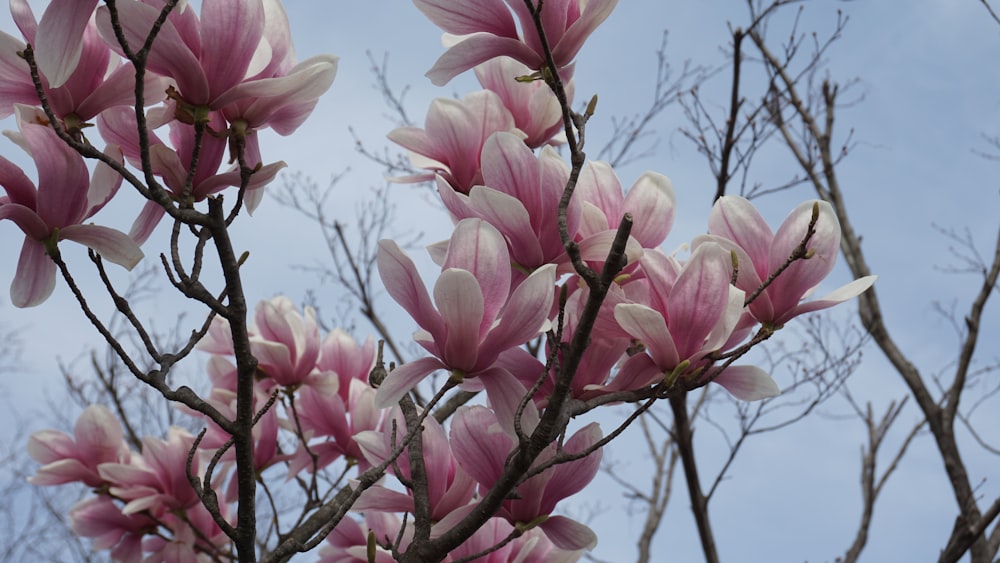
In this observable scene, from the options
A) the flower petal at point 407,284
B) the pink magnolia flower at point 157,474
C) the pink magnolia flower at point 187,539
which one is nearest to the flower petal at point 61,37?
the flower petal at point 407,284

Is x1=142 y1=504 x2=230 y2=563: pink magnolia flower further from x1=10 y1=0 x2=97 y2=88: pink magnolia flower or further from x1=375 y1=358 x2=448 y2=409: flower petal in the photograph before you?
x1=10 y1=0 x2=97 y2=88: pink magnolia flower

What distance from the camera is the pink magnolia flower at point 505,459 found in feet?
3.35

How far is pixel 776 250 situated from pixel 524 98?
18.2 inches

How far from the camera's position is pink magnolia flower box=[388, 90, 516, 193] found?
3.98 ft

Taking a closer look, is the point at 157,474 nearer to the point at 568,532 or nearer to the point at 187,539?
the point at 187,539

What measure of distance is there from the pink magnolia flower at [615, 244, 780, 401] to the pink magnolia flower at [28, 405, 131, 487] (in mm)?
1397

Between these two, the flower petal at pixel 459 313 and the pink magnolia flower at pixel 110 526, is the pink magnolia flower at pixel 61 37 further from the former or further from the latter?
the pink magnolia flower at pixel 110 526

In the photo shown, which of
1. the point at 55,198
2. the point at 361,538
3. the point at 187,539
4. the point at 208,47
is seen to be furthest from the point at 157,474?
the point at 208,47

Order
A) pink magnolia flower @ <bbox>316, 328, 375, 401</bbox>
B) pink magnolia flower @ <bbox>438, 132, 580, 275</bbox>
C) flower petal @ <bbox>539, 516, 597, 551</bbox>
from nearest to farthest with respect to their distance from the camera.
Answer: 1. pink magnolia flower @ <bbox>438, 132, 580, 275</bbox>
2. flower petal @ <bbox>539, 516, 597, 551</bbox>
3. pink magnolia flower @ <bbox>316, 328, 375, 401</bbox>

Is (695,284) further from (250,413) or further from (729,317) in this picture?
(250,413)

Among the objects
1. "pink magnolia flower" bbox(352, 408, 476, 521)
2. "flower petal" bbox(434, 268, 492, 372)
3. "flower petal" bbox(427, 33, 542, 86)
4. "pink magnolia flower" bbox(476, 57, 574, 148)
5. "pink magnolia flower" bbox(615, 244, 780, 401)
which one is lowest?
"pink magnolia flower" bbox(352, 408, 476, 521)

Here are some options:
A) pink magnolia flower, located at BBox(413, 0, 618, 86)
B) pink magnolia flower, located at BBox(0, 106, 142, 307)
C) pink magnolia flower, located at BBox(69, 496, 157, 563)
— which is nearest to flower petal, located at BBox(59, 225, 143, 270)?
pink magnolia flower, located at BBox(0, 106, 142, 307)

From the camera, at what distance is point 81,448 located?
1.94m

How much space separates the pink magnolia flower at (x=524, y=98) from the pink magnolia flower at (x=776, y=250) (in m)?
0.34
